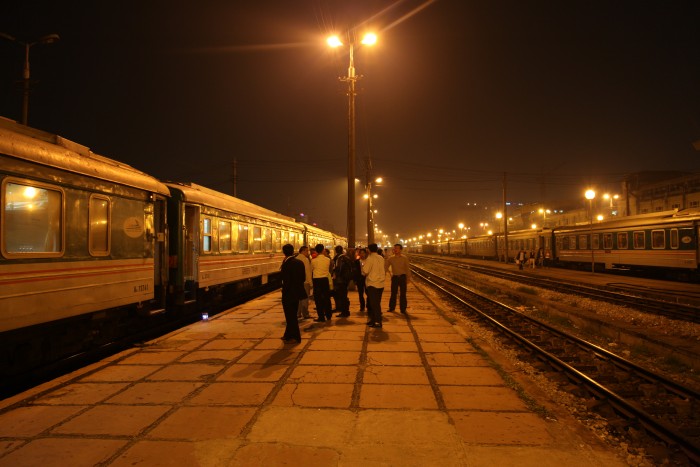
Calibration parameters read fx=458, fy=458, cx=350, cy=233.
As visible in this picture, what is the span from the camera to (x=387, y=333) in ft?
29.8

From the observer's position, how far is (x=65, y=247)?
6.40 meters

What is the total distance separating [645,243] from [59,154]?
1022 inches

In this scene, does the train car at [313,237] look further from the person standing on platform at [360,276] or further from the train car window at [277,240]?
the person standing on platform at [360,276]

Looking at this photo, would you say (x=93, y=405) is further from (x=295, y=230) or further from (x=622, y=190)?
(x=622, y=190)

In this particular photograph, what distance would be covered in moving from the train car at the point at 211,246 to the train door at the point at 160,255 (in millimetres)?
396

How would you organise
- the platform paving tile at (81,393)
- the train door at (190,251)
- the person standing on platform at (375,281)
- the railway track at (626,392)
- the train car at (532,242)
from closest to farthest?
the railway track at (626,392), the platform paving tile at (81,393), the person standing on platform at (375,281), the train door at (190,251), the train car at (532,242)

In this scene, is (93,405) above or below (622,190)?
below

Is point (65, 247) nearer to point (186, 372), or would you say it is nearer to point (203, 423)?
point (186, 372)

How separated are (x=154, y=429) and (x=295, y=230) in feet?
64.0

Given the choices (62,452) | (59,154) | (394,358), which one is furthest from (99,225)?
(394,358)

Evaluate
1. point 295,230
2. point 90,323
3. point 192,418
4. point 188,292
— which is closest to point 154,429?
point 192,418

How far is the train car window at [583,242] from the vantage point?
99.8 feet

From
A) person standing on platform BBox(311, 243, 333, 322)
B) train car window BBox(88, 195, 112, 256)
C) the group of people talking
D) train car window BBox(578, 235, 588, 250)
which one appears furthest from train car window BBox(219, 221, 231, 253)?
train car window BBox(578, 235, 588, 250)

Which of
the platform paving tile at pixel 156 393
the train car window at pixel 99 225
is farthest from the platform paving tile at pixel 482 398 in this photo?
the train car window at pixel 99 225
